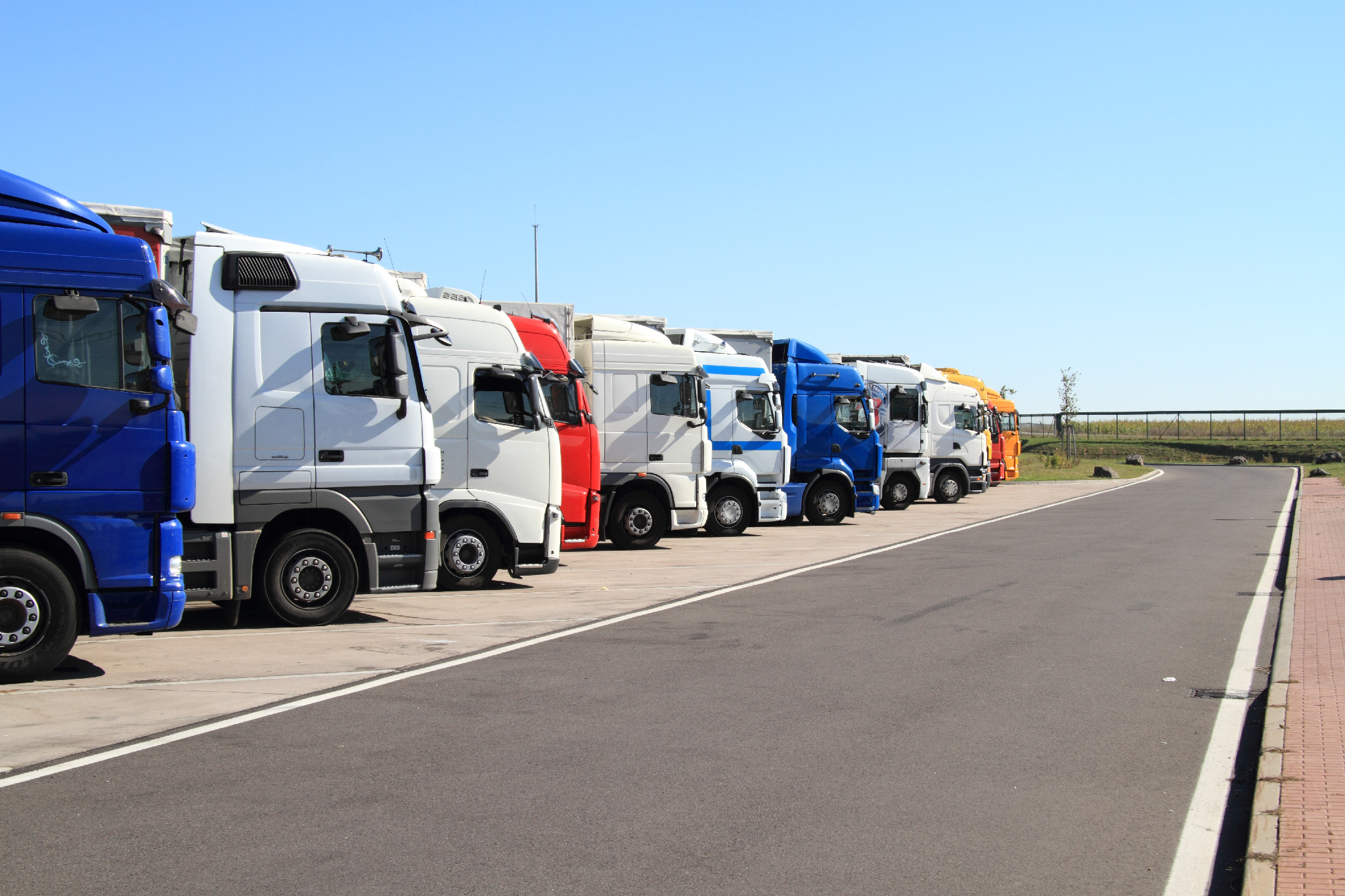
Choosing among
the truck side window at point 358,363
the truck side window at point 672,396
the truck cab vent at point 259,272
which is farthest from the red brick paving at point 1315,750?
the truck side window at point 672,396

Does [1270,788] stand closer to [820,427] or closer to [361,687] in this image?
[361,687]

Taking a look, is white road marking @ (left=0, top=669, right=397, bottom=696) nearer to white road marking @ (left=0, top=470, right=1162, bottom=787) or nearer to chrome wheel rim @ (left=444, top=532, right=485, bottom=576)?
white road marking @ (left=0, top=470, right=1162, bottom=787)

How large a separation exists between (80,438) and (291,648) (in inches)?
101

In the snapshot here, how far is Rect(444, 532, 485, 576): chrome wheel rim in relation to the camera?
48.0ft

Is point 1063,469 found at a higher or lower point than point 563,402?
lower

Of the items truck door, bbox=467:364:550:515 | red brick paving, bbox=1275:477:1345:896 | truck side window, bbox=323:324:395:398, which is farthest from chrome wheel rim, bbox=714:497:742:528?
truck side window, bbox=323:324:395:398

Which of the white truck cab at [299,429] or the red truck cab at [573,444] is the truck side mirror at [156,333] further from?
the red truck cab at [573,444]

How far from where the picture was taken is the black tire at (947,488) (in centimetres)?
3591

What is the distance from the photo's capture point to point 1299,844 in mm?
5137

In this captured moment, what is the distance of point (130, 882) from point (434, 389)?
10287 millimetres

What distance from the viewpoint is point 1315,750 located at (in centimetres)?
671

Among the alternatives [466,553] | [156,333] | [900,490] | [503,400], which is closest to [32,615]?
[156,333]

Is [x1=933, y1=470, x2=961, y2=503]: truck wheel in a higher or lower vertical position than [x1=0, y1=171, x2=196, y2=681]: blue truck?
lower

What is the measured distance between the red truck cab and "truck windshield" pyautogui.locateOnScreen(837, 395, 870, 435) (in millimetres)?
11226
